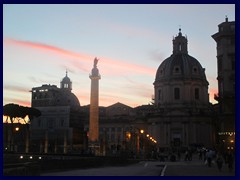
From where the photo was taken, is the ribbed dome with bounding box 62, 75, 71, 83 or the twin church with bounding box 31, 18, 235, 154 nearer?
the twin church with bounding box 31, 18, 235, 154

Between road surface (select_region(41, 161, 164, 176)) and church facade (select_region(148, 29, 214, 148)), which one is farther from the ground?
church facade (select_region(148, 29, 214, 148))

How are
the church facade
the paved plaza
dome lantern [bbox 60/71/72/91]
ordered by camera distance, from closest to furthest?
the paved plaza
the church facade
dome lantern [bbox 60/71/72/91]

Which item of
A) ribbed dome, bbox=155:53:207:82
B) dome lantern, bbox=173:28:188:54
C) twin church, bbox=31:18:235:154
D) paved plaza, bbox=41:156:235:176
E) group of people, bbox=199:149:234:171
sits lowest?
paved plaza, bbox=41:156:235:176

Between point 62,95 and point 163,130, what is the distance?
1545 inches

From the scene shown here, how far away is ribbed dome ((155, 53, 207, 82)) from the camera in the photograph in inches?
3964

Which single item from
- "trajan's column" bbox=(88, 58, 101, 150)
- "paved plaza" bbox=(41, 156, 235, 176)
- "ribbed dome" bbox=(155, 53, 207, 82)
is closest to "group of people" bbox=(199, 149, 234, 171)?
"paved plaza" bbox=(41, 156, 235, 176)

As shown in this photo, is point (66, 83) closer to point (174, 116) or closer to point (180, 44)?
point (180, 44)

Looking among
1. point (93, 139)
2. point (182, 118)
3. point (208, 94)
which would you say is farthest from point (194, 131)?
point (93, 139)

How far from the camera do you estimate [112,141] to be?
11506cm

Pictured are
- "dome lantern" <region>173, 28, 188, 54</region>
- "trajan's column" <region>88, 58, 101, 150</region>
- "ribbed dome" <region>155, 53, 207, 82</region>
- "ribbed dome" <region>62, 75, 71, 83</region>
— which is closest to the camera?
"trajan's column" <region>88, 58, 101, 150</region>

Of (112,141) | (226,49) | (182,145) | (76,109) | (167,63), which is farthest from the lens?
(76,109)

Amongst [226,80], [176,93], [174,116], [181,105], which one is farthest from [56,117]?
[226,80]

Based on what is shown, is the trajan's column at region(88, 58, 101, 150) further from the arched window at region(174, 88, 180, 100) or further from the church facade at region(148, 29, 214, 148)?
the arched window at region(174, 88, 180, 100)

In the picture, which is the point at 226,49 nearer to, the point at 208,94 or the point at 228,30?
the point at 228,30
